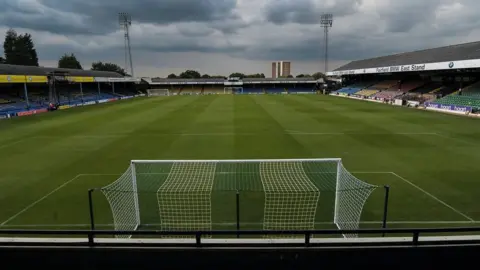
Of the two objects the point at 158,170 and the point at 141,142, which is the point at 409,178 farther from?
the point at 141,142

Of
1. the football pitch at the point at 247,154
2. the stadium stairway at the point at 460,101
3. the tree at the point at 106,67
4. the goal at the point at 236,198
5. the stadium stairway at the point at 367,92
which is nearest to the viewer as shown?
the goal at the point at 236,198

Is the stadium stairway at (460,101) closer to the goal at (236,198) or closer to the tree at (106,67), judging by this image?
the goal at (236,198)

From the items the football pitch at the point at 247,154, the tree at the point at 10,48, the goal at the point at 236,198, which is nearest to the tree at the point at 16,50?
the tree at the point at 10,48

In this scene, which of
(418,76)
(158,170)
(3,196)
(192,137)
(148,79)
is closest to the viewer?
(3,196)

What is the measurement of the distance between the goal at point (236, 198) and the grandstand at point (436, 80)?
102 feet

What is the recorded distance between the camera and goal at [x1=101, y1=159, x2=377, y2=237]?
9.22m

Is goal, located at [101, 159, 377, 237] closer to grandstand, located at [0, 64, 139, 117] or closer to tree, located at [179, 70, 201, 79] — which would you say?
grandstand, located at [0, 64, 139, 117]

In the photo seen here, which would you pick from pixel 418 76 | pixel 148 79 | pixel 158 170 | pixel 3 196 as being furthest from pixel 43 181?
pixel 148 79

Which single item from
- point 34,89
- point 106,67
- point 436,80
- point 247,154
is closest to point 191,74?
point 106,67

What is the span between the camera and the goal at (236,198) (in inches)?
363

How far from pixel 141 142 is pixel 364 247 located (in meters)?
18.5

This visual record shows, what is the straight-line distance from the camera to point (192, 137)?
22750 mm

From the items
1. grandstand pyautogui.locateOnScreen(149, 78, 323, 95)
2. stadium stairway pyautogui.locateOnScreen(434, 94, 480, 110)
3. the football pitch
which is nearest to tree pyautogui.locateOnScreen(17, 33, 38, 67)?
grandstand pyautogui.locateOnScreen(149, 78, 323, 95)

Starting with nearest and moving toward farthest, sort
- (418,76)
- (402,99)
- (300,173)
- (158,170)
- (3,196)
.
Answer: (3,196), (300,173), (158,170), (402,99), (418,76)
